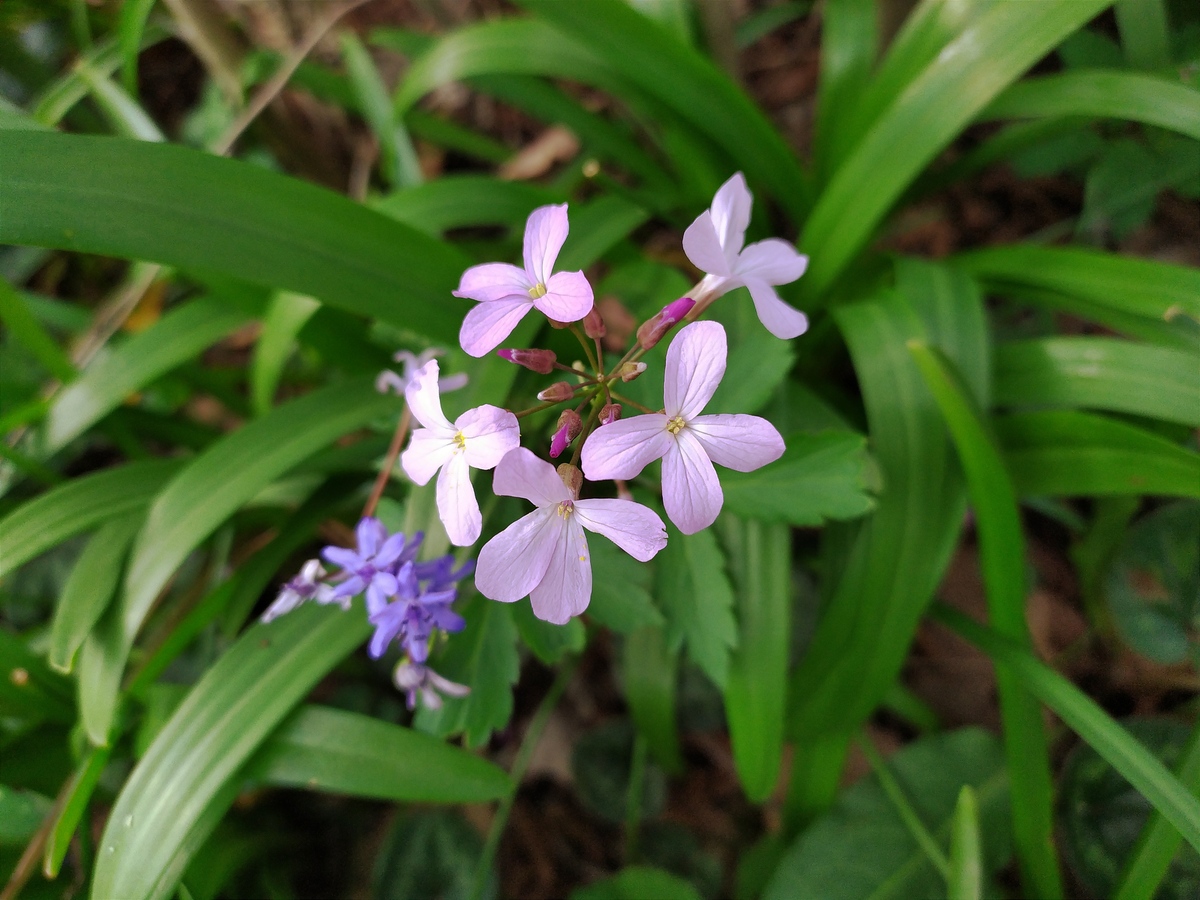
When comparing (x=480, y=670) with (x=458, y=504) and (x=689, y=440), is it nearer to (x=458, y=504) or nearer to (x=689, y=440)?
(x=458, y=504)

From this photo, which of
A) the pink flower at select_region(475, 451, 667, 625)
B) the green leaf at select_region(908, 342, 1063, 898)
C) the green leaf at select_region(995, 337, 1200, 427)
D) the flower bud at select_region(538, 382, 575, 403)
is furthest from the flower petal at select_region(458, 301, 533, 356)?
the green leaf at select_region(995, 337, 1200, 427)

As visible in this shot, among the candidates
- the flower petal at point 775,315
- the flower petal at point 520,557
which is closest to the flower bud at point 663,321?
the flower petal at point 775,315

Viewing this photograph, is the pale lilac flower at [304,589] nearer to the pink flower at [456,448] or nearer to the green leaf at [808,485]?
the pink flower at [456,448]

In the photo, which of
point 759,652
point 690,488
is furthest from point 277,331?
point 759,652

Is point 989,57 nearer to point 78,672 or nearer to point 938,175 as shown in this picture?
point 938,175

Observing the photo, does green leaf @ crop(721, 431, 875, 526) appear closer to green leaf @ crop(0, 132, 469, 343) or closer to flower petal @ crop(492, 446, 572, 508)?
flower petal @ crop(492, 446, 572, 508)

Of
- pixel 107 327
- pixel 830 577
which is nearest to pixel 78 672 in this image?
pixel 107 327
